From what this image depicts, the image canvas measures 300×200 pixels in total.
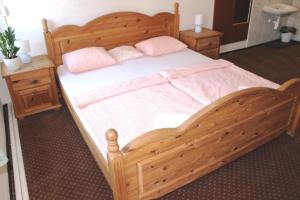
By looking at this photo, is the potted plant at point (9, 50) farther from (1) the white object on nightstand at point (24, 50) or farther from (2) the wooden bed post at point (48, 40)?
(2) the wooden bed post at point (48, 40)

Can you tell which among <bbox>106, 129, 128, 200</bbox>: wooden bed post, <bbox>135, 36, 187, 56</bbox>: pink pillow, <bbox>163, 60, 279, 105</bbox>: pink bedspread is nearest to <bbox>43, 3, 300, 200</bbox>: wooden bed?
<bbox>106, 129, 128, 200</bbox>: wooden bed post

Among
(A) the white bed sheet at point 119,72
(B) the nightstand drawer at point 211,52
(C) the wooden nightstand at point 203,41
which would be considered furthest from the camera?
(B) the nightstand drawer at point 211,52

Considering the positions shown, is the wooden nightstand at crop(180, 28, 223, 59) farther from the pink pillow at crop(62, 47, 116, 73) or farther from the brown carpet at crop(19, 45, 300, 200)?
the brown carpet at crop(19, 45, 300, 200)

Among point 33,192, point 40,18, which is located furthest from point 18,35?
point 33,192

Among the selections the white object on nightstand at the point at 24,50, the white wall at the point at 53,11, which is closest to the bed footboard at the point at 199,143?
the white object on nightstand at the point at 24,50

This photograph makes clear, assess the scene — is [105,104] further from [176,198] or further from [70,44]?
[70,44]

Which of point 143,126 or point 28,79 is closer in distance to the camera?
point 143,126

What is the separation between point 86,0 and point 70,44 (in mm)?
545

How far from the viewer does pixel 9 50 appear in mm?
2637

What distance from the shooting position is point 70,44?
3027 millimetres

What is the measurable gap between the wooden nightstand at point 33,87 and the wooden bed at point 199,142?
112 cm

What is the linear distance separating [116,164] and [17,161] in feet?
4.19

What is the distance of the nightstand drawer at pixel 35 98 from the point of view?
275 centimetres

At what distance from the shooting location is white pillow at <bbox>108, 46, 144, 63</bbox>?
3.07 m
